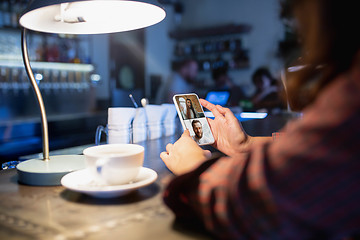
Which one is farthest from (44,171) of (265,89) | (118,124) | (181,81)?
(265,89)

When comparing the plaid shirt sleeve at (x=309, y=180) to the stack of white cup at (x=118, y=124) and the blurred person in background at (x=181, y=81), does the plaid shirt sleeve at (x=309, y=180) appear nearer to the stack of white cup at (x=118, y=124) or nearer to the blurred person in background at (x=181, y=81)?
the stack of white cup at (x=118, y=124)

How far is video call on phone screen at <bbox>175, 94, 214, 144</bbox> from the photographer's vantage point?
113 cm

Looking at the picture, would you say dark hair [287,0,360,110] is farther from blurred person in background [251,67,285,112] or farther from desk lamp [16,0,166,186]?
blurred person in background [251,67,285,112]

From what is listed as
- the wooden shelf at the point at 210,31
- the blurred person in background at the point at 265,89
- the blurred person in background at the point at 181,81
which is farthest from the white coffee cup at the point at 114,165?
the wooden shelf at the point at 210,31

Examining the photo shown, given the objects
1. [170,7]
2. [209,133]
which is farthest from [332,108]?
[170,7]

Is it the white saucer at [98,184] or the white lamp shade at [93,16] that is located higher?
the white lamp shade at [93,16]

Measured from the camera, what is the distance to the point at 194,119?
116 centimetres

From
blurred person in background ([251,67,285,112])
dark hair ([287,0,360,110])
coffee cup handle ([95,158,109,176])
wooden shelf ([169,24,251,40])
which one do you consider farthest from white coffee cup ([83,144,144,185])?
wooden shelf ([169,24,251,40])

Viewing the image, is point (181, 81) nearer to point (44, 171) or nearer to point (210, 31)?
point (210, 31)

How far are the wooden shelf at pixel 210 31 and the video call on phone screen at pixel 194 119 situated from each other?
4.72m

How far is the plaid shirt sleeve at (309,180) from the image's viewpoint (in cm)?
39

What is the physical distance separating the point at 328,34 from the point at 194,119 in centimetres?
75

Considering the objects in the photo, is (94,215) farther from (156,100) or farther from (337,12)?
(156,100)

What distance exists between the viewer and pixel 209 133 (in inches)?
44.9
